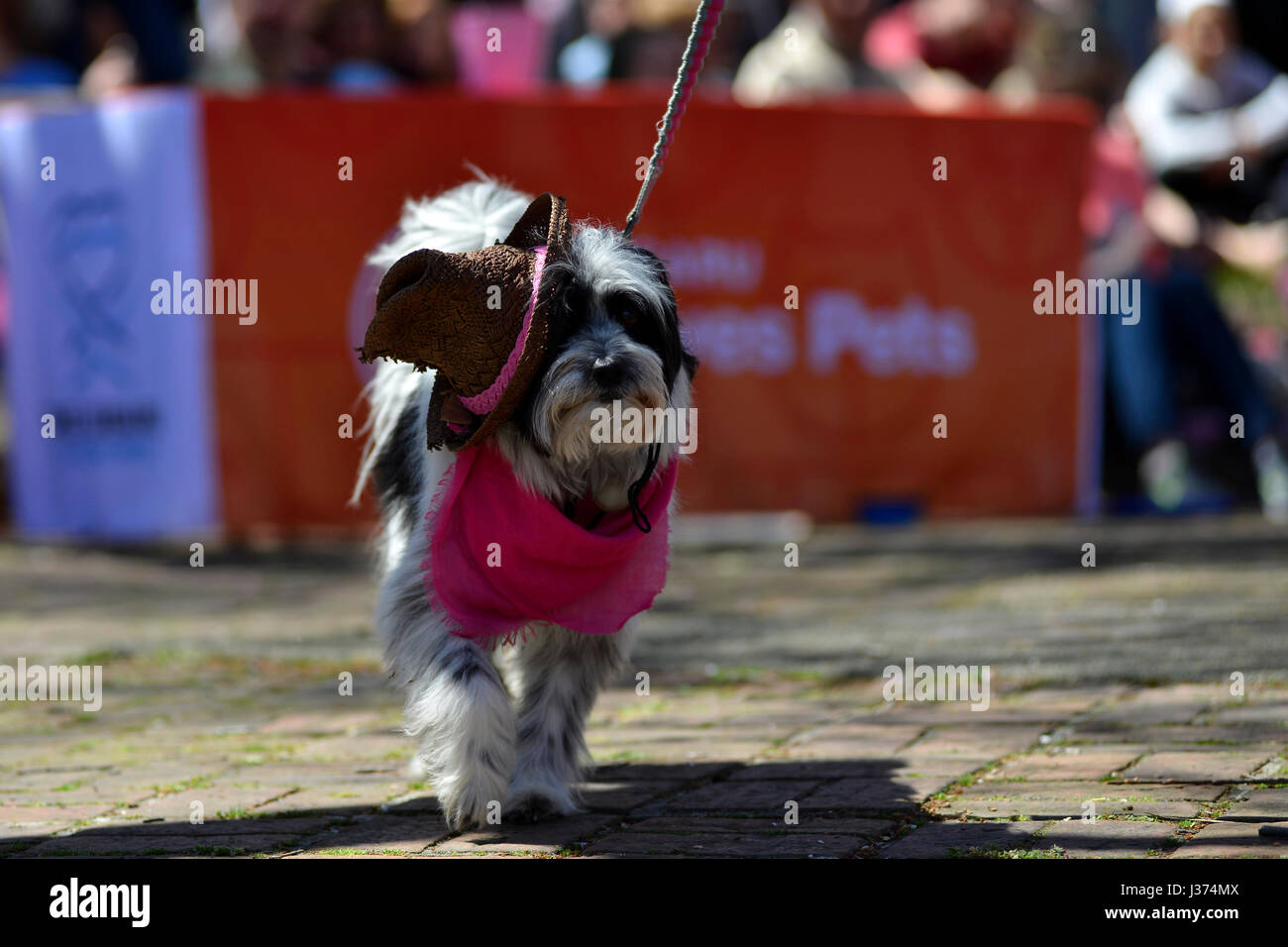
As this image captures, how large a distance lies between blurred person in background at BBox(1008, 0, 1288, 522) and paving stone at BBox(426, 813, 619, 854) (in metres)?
7.23

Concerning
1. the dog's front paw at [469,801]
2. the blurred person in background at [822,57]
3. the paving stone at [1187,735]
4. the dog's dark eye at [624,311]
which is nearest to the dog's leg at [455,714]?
the dog's front paw at [469,801]

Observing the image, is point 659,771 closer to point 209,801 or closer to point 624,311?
point 209,801

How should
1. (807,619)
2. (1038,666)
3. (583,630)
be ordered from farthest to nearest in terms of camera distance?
(807,619) < (1038,666) < (583,630)

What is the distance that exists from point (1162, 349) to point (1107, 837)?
7610 mm

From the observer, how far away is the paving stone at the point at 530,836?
4406 millimetres

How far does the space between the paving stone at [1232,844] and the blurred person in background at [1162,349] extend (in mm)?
7109

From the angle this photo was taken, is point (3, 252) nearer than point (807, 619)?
No

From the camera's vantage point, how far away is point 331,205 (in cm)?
980

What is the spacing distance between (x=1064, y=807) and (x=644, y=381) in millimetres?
1511

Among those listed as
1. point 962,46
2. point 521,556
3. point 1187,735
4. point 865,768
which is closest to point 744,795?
point 865,768

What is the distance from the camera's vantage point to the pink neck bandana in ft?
15.4
